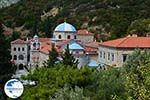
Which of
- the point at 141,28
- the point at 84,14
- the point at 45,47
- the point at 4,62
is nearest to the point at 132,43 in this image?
the point at 45,47

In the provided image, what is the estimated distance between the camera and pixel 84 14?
105188 mm

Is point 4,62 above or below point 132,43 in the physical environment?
below

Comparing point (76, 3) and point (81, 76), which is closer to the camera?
point (81, 76)

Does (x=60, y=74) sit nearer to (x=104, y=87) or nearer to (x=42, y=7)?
(x=104, y=87)

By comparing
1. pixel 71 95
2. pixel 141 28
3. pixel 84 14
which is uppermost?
pixel 84 14

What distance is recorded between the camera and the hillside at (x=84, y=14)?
95188 mm

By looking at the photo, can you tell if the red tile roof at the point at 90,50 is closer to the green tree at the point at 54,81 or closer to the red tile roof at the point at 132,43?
the red tile roof at the point at 132,43

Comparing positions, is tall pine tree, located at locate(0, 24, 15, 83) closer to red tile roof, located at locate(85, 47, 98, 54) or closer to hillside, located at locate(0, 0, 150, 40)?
red tile roof, located at locate(85, 47, 98, 54)

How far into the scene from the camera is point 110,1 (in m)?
110

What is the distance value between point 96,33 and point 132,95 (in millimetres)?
80788

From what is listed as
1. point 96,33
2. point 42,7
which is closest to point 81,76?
point 96,33

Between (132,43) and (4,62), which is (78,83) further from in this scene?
(132,43)
